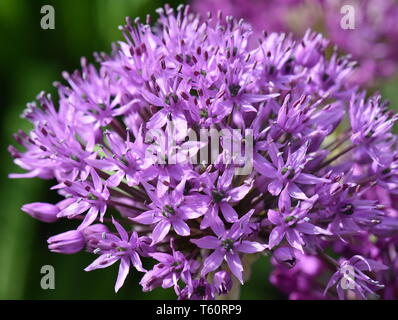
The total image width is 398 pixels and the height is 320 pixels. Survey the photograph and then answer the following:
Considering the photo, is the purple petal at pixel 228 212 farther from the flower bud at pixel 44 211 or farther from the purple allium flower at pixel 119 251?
the flower bud at pixel 44 211

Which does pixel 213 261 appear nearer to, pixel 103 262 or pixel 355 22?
pixel 103 262

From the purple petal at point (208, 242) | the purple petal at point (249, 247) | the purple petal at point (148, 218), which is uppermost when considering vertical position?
the purple petal at point (148, 218)

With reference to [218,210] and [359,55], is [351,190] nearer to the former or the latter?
[218,210]

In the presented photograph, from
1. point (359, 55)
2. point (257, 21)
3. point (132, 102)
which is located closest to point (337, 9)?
point (359, 55)

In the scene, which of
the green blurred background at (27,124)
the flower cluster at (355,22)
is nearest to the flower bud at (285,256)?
the green blurred background at (27,124)
